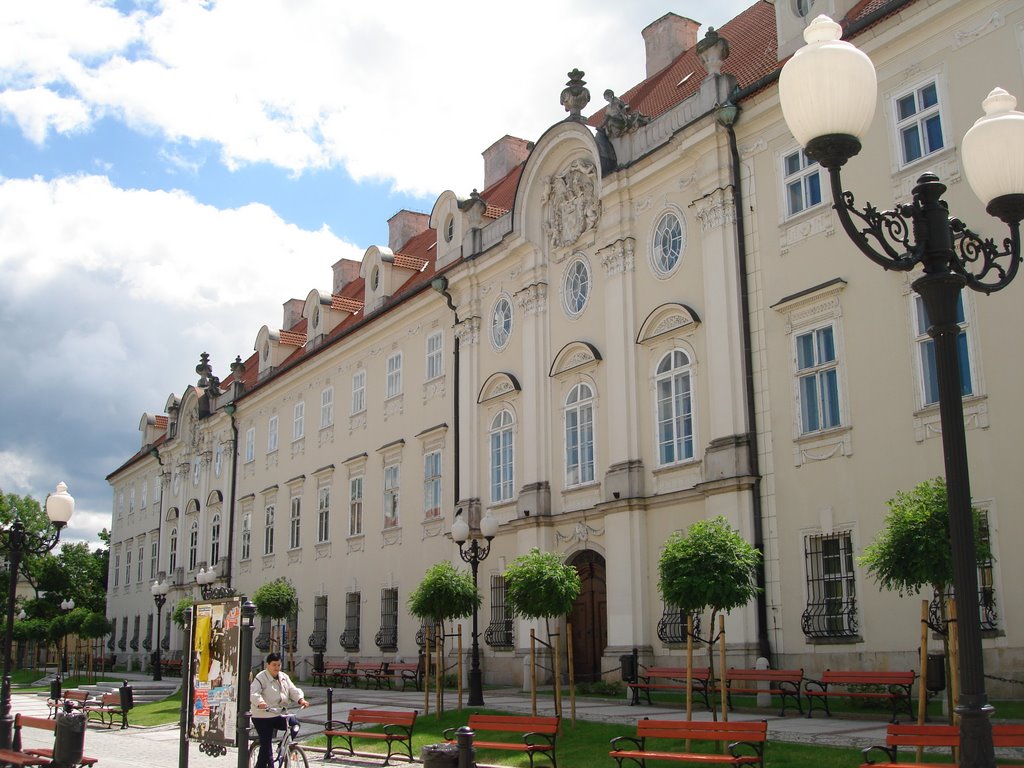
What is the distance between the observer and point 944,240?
6613 millimetres

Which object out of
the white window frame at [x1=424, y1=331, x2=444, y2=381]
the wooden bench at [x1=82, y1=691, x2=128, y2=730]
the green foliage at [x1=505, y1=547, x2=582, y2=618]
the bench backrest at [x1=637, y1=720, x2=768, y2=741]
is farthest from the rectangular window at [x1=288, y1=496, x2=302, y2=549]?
the bench backrest at [x1=637, y1=720, x2=768, y2=741]

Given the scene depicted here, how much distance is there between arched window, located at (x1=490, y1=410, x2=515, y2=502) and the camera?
91.0 feet

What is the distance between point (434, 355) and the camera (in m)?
32.0

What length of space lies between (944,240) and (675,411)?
629 inches

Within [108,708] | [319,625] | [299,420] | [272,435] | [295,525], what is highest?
[299,420]

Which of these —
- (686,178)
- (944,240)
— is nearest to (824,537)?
(686,178)

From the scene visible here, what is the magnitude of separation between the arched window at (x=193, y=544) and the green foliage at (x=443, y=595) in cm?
2935

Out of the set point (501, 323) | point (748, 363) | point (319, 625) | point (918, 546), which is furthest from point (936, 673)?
point (319, 625)

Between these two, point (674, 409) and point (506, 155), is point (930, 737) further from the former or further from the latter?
point (506, 155)

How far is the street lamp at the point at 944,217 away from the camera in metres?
5.92

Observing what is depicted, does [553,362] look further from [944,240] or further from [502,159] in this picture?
[944,240]

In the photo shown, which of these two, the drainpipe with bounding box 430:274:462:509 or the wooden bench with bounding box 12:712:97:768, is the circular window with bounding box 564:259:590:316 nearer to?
the drainpipe with bounding box 430:274:462:509

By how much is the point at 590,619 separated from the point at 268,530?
1995 cm

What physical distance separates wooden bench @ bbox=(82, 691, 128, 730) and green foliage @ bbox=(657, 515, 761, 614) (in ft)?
50.1
